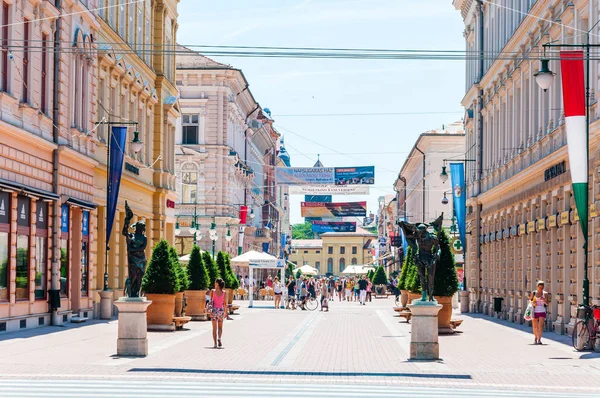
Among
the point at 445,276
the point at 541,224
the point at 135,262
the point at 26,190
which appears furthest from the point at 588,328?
the point at 26,190

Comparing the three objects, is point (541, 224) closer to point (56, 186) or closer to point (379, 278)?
point (56, 186)

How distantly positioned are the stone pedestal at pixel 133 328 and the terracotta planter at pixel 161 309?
27.1 ft

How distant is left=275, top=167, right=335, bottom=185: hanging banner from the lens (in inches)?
2313

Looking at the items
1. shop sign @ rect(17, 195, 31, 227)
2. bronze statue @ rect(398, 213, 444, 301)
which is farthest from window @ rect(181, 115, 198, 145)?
bronze statue @ rect(398, 213, 444, 301)

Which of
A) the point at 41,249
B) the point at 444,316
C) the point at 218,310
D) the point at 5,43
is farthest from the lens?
the point at 41,249

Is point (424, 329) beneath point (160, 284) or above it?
beneath

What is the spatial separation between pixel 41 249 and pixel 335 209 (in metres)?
46.2

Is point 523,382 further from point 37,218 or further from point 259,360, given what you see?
point 37,218

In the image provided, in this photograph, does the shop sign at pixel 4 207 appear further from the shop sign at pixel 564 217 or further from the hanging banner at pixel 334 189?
the hanging banner at pixel 334 189

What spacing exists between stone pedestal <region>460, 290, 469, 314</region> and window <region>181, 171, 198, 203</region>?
83.1 feet

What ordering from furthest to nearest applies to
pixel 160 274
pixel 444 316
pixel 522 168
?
pixel 522 168
pixel 444 316
pixel 160 274

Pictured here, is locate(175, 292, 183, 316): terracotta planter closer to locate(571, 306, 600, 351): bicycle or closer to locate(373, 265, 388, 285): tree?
locate(571, 306, 600, 351): bicycle

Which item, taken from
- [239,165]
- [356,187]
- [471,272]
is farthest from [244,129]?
[471,272]

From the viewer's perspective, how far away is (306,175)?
58.9m
